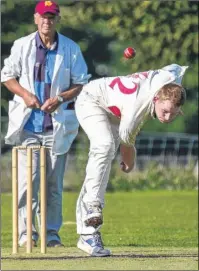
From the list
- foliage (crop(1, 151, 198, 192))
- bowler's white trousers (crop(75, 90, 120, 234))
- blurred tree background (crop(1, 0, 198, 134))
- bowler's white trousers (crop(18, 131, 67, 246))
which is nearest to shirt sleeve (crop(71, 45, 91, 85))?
bowler's white trousers (crop(18, 131, 67, 246))

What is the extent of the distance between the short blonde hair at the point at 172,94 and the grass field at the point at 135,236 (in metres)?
1.09

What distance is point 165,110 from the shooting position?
8367 millimetres

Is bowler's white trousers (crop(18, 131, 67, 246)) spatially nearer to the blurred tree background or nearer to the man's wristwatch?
the man's wristwatch

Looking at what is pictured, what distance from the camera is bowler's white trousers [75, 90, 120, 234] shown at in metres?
8.63

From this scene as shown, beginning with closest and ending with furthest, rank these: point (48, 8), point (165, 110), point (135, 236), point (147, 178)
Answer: point (165, 110)
point (48, 8)
point (135, 236)
point (147, 178)

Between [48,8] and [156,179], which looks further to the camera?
[156,179]

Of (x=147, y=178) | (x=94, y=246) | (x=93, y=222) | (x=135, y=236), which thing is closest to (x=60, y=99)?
(x=93, y=222)

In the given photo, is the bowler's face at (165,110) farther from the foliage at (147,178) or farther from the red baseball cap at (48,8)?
the foliage at (147,178)

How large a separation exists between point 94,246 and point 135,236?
11.8 feet

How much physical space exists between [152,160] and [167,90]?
58.8 feet

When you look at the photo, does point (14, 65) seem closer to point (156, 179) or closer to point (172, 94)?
point (172, 94)

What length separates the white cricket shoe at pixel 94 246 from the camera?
859 centimetres

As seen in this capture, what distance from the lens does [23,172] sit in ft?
34.0

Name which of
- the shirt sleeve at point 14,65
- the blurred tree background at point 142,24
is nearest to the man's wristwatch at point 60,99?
the shirt sleeve at point 14,65
